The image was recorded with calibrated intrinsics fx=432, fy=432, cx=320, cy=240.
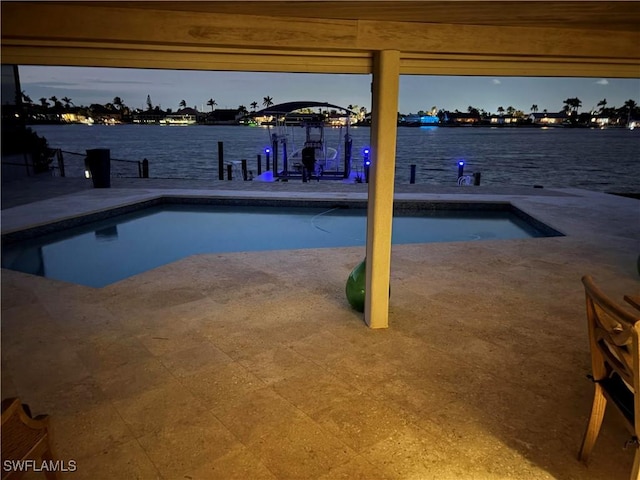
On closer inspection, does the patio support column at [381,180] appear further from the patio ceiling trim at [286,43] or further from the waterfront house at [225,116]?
the waterfront house at [225,116]

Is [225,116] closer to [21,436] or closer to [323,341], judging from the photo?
[323,341]

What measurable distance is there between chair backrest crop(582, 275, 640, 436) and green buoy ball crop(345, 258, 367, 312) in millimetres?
2022

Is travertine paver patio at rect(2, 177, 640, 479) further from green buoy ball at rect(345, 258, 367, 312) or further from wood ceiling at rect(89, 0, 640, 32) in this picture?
wood ceiling at rect(89, 0, 640, 32)

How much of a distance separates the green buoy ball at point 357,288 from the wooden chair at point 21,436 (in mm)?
2589

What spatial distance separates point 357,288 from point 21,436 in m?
2.71

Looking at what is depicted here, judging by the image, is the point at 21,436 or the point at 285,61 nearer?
the point at 21,436

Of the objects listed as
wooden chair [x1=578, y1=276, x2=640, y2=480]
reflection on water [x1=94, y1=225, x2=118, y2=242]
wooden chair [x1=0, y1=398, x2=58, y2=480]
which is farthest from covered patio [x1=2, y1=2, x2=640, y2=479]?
reflection on water [x1=94, y1=225, x2=118, y2=242]

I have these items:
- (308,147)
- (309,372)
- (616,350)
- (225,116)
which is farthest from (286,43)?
(225,116)

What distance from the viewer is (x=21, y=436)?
4.73 feet

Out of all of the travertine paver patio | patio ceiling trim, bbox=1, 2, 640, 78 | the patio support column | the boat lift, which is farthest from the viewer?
the boat lift

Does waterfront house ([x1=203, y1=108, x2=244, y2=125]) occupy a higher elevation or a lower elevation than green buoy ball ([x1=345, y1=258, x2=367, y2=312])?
higher

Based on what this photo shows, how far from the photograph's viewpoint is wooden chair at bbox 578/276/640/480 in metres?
1.57

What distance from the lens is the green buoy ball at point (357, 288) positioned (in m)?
3.78

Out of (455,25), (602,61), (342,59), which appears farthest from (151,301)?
(602,61)
